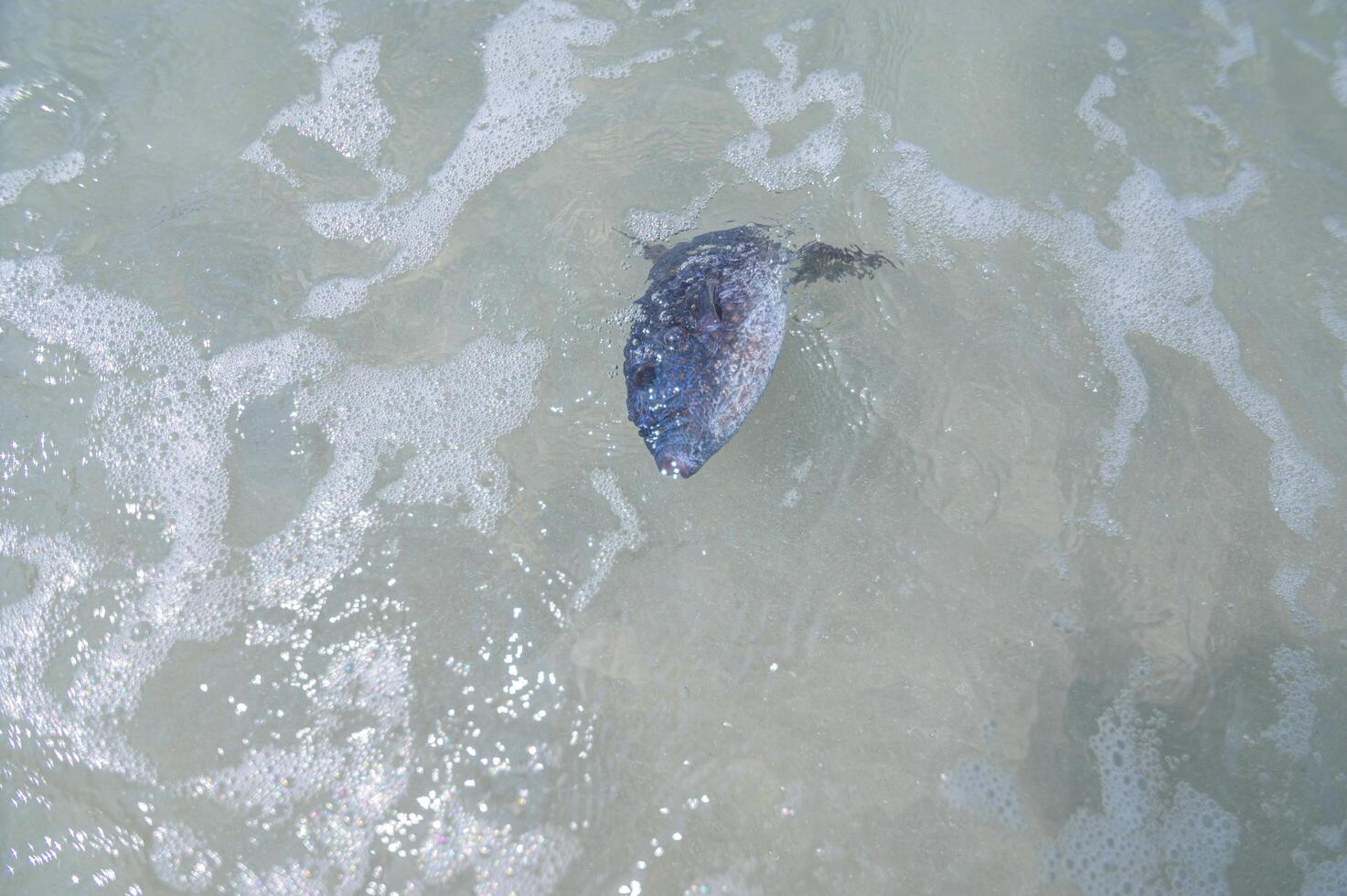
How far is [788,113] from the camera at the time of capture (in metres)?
3.86

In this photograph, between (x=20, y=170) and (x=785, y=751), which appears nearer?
(x=785, y=751)

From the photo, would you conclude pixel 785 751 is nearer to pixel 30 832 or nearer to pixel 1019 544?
pixel 1019 544

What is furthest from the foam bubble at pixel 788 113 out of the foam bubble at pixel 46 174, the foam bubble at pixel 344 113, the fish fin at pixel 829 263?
the foam bubble at pixel 46 174

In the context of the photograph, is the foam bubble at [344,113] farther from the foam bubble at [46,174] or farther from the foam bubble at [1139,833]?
the foam bubble at [1139,833]

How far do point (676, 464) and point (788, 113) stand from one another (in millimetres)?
2042

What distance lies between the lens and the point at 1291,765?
286 cm

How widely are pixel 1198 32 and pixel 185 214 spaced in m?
4.91

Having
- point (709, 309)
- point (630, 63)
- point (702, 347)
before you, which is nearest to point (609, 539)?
point (702, 347)

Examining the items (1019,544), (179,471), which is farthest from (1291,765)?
(179,471)

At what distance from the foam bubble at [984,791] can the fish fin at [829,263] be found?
193 cm

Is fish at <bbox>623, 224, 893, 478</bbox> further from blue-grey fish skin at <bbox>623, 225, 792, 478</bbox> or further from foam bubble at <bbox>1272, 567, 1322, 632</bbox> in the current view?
foam bubble at <bbox>1272, 567, 1322, 632</bbox>

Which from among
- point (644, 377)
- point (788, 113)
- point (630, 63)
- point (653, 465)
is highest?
point (630, 63)

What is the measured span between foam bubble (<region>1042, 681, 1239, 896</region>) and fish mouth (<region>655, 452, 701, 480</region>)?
1715mm

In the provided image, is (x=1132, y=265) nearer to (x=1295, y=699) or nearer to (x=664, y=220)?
(x=1295, y=699)
